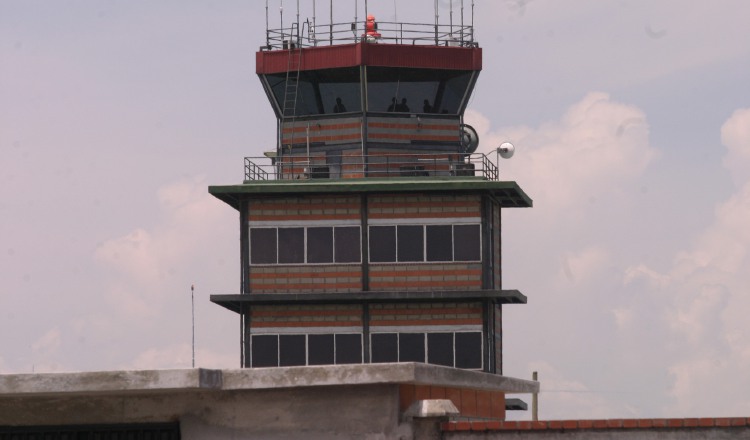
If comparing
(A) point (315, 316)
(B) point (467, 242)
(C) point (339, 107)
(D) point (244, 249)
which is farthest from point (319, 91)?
(A) point (315, 316)

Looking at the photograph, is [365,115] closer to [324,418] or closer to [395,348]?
[395,348]

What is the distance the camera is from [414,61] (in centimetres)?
5153

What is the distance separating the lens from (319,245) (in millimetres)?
49469

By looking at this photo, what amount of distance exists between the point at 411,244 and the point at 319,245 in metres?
2.94

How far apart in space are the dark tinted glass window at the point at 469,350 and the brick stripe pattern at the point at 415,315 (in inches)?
18.3

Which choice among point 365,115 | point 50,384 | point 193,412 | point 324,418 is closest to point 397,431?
point 324,418

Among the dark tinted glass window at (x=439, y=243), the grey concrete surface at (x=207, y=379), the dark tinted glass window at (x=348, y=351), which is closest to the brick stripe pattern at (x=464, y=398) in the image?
the grey concrete surface at (x=207, y=379)

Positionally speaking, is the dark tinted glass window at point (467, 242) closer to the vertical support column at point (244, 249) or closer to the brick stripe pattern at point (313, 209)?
the brick stripe pattern at point (313, 209)

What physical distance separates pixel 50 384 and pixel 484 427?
6.57 metres

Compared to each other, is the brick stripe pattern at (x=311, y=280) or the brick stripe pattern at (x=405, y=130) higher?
the brick stripe pattern at (x=405, y=130)

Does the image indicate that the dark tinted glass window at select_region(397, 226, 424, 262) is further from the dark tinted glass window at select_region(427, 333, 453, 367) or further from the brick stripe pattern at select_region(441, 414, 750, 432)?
the brick stripe pattern at select_region(441, 414, 750, 432)

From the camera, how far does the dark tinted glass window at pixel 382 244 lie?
4941 cm

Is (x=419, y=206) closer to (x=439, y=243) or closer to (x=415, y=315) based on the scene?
(x=439, y=243)

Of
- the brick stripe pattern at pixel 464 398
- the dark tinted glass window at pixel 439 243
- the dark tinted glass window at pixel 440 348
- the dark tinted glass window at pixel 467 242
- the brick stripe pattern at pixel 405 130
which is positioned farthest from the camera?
the brick stripe pattern at pixel 405 130
